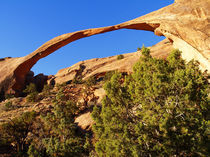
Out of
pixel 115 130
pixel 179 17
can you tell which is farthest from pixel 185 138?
pixel 179 17

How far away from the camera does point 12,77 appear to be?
33375mm

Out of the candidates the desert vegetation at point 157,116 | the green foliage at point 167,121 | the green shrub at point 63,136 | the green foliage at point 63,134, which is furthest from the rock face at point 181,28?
the green shrub at point 63,136

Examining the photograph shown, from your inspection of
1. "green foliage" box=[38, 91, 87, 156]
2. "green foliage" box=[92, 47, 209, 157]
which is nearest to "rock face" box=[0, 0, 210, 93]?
"green foliage" box=[92, 47, 209, 157]

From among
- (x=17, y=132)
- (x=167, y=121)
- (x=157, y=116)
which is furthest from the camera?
(x=17, y=132)

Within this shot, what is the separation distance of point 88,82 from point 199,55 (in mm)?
19012

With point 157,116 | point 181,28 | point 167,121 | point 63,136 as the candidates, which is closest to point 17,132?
Result: point 63,136

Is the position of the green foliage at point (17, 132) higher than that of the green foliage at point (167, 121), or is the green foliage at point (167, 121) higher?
the green foliage at point (17, 132)

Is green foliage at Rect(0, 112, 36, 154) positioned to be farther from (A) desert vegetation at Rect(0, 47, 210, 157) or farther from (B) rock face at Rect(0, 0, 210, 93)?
(B) rock face at Rect(0, 0, 210, 93)

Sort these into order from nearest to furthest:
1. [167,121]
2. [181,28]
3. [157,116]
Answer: [167,121] → [157,116] → [181,28]

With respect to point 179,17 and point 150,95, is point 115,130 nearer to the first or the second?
point 150,95

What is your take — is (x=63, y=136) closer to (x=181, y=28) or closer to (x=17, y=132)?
(x=17, y=132)

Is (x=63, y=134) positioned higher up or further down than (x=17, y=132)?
further down

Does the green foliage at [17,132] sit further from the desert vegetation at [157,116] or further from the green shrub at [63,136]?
the desert vegetation at [157,116]

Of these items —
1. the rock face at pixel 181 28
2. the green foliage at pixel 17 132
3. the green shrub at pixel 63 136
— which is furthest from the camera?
the green foliage at pixel 17 132
